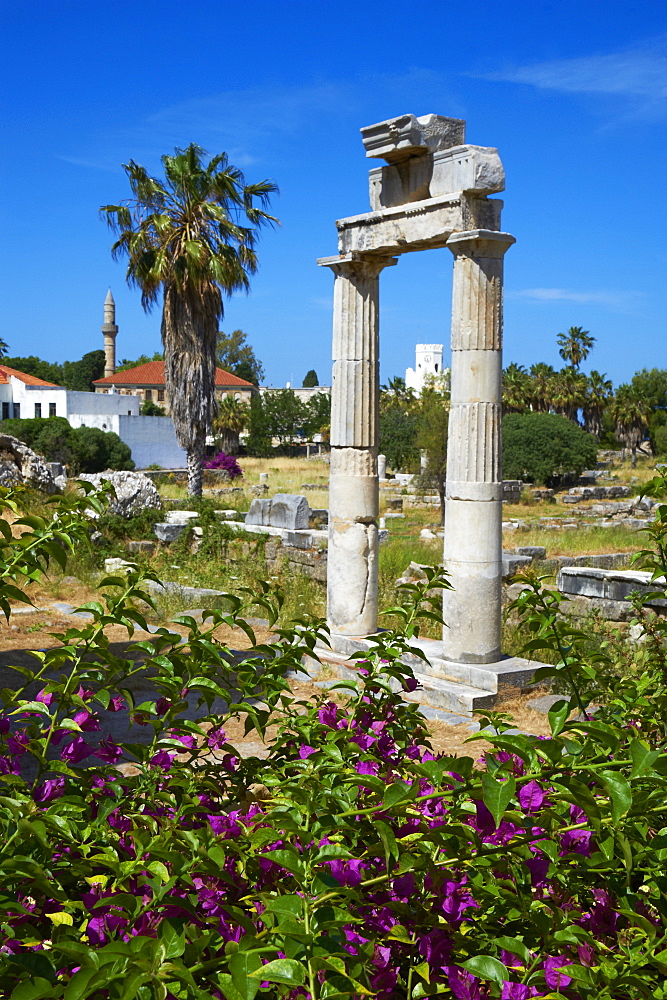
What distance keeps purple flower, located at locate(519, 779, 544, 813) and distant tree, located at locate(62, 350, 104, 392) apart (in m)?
86.7

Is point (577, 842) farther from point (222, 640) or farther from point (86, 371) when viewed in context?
point (86, 371)

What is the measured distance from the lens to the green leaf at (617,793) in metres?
1.63

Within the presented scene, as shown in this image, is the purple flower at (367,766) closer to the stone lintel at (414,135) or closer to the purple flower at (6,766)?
the purple flower at (6,766)

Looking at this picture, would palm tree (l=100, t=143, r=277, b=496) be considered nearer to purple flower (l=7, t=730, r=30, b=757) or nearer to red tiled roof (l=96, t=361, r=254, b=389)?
purple flower (l=7, t=730, r=30, b=757)

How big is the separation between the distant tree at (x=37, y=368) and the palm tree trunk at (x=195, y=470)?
68.4 metres

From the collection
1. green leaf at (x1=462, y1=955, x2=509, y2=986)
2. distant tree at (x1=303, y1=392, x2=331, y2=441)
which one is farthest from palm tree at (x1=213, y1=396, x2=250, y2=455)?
green leaf at (x1=462, y1=955, x2=509, y2=986)

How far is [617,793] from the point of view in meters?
1.66

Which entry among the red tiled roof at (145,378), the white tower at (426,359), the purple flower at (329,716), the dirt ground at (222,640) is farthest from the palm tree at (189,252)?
the white tower at (426,359)

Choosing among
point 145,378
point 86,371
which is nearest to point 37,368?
point 86,371

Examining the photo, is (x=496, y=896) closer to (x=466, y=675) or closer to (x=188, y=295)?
(x=466, y=675)

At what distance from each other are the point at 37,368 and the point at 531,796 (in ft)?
309

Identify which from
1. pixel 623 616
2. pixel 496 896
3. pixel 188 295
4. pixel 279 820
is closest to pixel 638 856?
pixel 496 896

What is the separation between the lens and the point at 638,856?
5.83 feet

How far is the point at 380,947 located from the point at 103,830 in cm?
66
